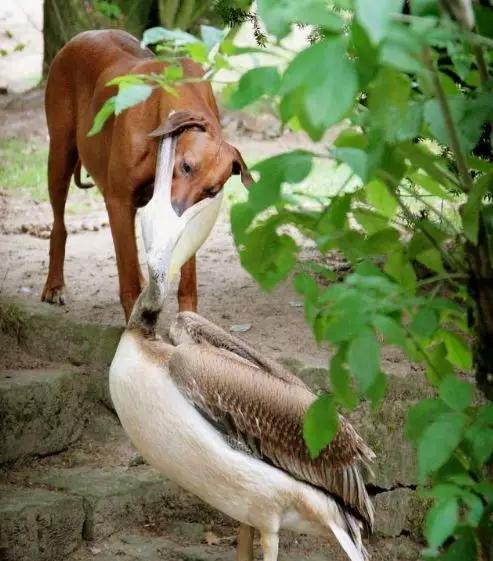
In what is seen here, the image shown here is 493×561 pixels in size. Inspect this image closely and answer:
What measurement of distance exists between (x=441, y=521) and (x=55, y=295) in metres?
4.40

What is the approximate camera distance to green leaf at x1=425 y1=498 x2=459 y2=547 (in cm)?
207

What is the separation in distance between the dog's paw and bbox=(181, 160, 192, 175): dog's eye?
184 centimetres

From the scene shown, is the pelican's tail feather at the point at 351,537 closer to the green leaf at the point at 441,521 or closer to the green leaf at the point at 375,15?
the green leaf at the point at 441,521

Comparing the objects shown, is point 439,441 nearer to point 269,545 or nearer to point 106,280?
point 269,545

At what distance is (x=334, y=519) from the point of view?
14.1 ft

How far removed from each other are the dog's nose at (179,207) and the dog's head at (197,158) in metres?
0.03

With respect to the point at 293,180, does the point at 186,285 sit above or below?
below

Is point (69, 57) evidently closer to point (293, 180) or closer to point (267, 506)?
point (267, 506)

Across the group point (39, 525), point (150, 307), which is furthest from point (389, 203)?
point (39, 525)

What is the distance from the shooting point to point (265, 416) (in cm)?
420

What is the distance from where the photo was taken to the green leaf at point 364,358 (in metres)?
1.98

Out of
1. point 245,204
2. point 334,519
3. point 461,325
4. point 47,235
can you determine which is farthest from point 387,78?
point 47,235

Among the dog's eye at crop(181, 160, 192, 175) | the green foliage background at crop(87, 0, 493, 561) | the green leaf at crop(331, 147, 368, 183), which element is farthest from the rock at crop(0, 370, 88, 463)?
the green leaf at crop(331, 147, 368, 183)

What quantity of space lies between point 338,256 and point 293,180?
5052mm
